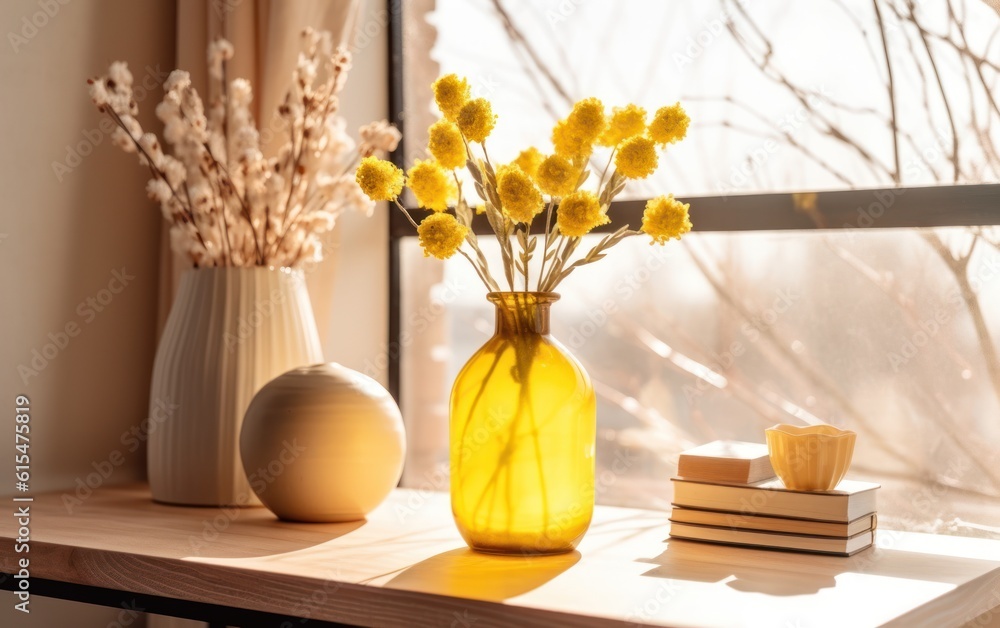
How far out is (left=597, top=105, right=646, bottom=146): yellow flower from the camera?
4.05 feet

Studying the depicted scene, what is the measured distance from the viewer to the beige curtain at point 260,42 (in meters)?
1.86

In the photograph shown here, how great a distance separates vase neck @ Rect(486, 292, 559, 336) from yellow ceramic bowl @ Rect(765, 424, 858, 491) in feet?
1.19

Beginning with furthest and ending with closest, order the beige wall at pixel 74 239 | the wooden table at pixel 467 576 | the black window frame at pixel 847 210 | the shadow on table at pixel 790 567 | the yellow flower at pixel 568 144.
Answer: the beige wall at pixel 74 239 → the black window frame at pixel 847 210 → the yellow flower at pixel 568 144 → the shadow on table at pixel 790 567 → the wooden table at pixel 467 576

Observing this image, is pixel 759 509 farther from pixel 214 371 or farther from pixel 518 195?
pixel 214 371

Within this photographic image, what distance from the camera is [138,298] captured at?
76.8 inches

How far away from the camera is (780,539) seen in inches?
51.7

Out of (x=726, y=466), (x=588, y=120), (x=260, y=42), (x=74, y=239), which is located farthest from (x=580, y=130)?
(x=74, y=239)

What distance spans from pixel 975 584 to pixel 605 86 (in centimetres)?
117

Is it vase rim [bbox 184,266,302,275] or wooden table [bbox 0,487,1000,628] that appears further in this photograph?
vase rim [bbox 184,266,302,275]

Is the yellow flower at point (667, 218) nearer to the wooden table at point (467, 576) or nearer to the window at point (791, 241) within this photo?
the wooden table at point (467, 576)

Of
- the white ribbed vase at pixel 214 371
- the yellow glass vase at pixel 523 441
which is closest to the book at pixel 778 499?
the yellow glass vase at pixel 523 441

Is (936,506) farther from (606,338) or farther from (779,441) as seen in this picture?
(606,338)

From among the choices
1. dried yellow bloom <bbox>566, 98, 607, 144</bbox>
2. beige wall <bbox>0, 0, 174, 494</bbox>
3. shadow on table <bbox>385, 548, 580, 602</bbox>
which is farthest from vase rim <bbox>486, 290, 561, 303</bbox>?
beige wall <bbox>0, 0, 174, 494</bbox>

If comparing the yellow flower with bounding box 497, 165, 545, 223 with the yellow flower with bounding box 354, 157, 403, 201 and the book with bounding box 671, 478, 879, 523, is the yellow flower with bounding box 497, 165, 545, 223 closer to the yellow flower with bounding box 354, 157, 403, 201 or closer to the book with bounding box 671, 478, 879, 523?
the yellow flower with bounding box 354, 157, 403, 201
